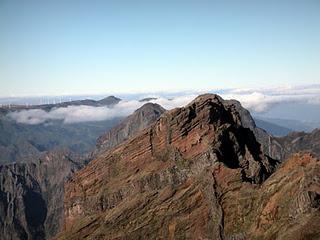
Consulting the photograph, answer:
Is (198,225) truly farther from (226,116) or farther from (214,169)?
(226,116)

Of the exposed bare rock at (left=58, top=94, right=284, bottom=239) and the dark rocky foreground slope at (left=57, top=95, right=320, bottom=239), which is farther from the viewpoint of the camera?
the exposed bare rock at (left=58, top=94, right=284, bottom=239)

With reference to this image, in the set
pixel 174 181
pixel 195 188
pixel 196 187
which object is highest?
pixel 174 181

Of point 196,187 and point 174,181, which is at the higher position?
point 174,181

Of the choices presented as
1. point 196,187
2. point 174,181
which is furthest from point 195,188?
point 174,181

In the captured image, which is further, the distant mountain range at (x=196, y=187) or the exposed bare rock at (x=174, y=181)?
the exposed bare rock at (x=174, y=181)

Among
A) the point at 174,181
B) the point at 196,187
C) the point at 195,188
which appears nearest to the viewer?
the point at 196,187

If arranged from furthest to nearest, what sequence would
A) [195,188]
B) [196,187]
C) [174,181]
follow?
[174,181] < [195,188] < [196,187]

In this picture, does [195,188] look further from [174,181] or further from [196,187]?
[174,181]

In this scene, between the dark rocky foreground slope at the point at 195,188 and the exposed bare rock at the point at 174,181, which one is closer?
the dark rocky foreground slope at the point at 195,188
